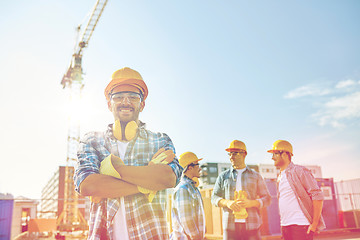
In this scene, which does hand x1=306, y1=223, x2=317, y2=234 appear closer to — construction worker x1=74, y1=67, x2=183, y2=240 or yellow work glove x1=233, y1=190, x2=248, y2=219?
yellow work glove x1=233, y1=190, x2=248, y2=219

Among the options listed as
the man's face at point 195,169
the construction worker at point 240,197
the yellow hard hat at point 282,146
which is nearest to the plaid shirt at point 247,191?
the construction worker at point 240,197

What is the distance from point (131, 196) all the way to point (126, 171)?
0.16m

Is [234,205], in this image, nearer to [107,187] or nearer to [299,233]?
[299,233]

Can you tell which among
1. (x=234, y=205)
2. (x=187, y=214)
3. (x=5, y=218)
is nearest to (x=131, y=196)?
(x=187, y=214)

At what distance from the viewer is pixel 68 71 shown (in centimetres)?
5947

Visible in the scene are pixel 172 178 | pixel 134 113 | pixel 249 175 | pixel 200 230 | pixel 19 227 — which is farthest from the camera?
pixel 19 227

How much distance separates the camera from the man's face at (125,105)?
2070 mm

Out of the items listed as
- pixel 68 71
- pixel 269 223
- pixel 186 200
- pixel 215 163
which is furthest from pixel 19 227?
pixel 215 163

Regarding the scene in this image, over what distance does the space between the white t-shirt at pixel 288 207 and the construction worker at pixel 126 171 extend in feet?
9.19

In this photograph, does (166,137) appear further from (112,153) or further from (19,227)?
(19,227)

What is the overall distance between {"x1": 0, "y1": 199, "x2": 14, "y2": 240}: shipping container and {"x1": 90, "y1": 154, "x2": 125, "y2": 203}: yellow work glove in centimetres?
1130

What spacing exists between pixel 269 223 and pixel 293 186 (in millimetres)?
10693

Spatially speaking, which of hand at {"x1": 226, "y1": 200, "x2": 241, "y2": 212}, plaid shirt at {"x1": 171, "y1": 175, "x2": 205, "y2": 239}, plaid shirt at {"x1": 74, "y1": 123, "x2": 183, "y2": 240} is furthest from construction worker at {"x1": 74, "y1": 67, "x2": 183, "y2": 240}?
hand at {"x1": 226, "y1": 200, "x2": 241, "y2": 212}

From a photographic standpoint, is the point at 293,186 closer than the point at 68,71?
Yes
